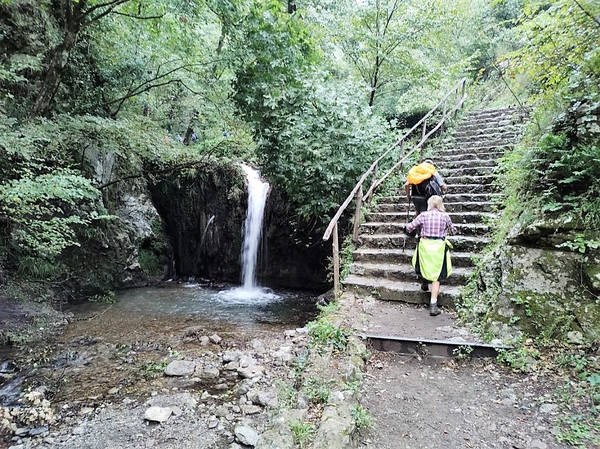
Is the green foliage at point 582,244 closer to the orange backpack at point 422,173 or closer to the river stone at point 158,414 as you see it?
the orange backpack at point 422,173

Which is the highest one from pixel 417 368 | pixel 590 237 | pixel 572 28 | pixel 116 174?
pixel 572 28

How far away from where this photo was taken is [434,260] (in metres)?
4.53

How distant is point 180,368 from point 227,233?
6872 millimetres

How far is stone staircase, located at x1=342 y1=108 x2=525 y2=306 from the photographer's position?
518 centimetres

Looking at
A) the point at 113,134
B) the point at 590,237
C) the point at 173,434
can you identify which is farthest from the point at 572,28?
the point at 113,134

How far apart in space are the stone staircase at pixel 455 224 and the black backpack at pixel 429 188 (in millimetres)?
822

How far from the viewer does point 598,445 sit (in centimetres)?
225

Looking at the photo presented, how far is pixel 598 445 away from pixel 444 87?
12.6 meters

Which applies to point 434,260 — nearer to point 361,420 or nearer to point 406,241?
point 406,241

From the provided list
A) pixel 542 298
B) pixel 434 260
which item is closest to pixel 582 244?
pixel 542 298

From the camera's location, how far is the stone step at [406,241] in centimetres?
553

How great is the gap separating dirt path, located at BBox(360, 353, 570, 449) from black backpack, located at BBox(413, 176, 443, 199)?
2.79 metres

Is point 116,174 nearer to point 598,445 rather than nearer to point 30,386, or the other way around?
point 30,386

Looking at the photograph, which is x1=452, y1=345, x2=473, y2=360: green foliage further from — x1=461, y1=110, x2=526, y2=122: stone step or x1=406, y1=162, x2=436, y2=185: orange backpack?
x1=461, y1=110, x2=526, y2=122: stone step
